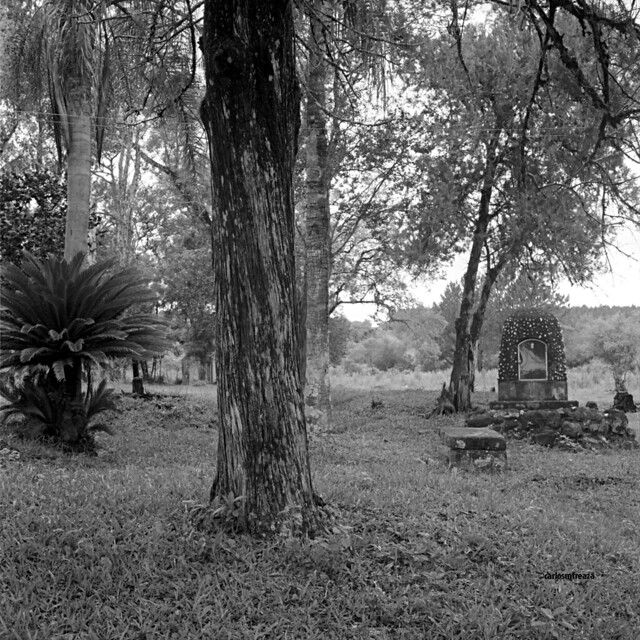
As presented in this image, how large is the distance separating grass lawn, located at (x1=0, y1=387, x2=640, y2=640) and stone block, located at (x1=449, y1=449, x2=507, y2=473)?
2308 mm

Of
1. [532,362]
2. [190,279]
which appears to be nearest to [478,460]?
[532,362]

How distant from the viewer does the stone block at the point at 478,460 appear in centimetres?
789

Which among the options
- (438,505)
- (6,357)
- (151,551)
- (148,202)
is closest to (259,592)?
(151,551)

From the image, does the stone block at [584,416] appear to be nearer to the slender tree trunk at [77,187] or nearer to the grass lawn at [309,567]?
the grass lawn at [309,567]

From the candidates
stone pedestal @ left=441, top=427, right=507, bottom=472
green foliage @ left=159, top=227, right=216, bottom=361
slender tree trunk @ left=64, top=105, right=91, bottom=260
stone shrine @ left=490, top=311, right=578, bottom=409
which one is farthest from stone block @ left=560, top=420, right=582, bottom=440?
green foliage @ left=159, top=227, right=216, bottom=361

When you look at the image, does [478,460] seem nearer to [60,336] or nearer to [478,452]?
[478,452]

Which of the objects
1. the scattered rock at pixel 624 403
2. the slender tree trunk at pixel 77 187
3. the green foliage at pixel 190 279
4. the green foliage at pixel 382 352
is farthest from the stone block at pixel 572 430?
the green foliage at pixel 382 352

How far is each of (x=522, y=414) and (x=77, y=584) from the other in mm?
10845

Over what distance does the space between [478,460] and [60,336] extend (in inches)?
216

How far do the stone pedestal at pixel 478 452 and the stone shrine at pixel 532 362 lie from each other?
527 cm

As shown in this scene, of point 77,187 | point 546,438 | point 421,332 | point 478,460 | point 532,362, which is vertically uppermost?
point 77,187

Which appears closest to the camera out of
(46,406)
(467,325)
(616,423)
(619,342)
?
(46,406)

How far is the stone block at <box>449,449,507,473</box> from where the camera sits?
7.89m

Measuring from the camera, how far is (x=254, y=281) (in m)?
3.59
